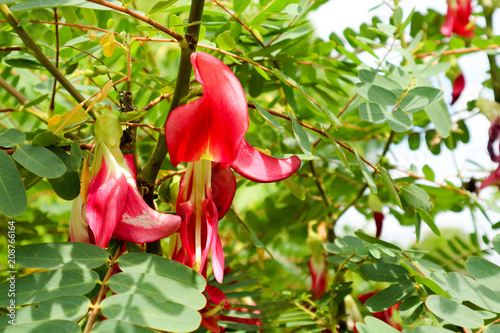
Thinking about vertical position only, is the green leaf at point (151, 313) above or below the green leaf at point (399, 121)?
below

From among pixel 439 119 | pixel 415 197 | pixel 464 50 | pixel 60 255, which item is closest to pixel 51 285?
pixel 60 255

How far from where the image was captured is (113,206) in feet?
1.88

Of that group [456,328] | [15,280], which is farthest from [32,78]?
[456,328]

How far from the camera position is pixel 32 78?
113 cm

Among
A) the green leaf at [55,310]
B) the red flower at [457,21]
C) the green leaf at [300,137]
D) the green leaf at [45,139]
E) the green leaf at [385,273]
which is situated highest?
the red flower at [457,21]

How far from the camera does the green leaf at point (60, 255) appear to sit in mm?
573

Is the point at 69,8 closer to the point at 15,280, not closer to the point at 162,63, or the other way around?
the point at 15,280

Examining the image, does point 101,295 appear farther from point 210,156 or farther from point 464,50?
point 464,50

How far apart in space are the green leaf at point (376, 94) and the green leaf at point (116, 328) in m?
0.47

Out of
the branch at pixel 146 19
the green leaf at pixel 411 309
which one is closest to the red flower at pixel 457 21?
the green leaf at pixel 411 309

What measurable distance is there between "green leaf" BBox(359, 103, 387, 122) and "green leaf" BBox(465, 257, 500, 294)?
252 millimetres

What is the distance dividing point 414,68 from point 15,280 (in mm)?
676

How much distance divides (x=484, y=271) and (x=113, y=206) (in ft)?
1.40

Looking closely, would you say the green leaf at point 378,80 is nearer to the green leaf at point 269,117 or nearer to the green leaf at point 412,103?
the green leaf at point 412,103
